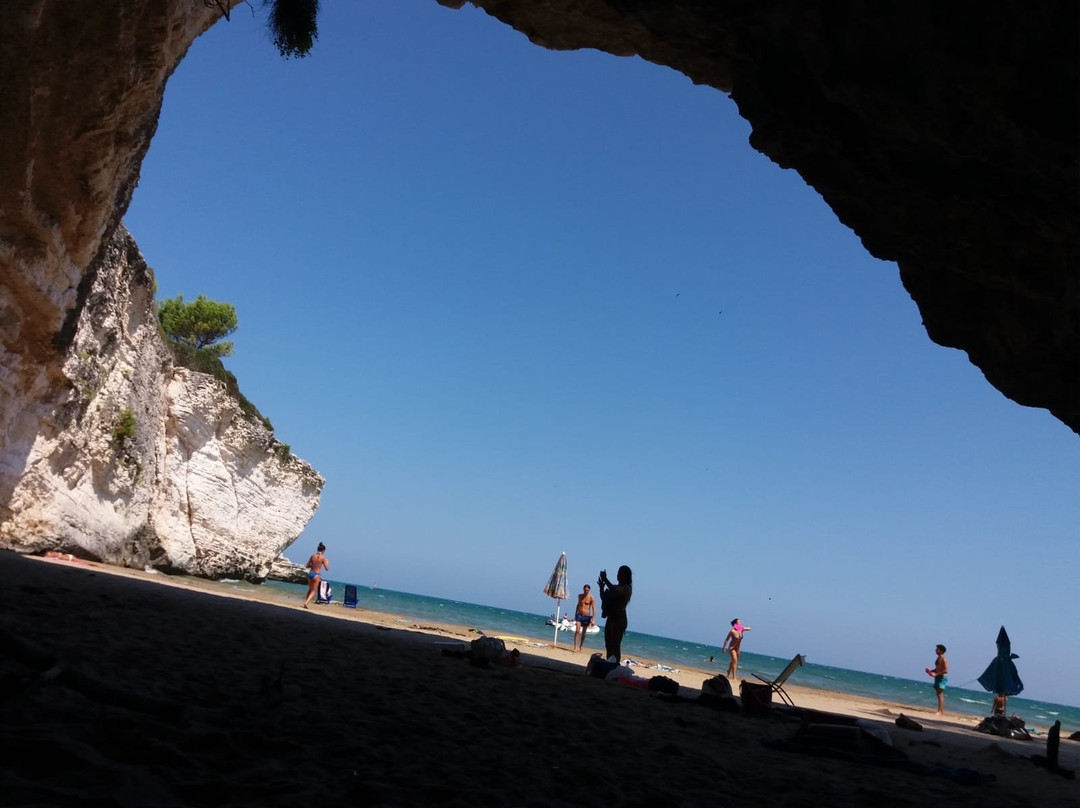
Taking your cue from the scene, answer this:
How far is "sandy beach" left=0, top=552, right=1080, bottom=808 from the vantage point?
99.3 inches

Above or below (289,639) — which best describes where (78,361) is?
above

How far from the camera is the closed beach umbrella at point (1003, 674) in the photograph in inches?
535

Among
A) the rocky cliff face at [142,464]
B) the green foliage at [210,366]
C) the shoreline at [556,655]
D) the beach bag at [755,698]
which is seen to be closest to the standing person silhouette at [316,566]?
the shoreline at [556,655]

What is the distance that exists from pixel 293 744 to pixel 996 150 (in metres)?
5.41

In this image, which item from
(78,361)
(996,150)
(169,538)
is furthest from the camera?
(169,538)

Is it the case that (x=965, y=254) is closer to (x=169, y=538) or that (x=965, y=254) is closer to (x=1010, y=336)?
(x=1010, y=336)

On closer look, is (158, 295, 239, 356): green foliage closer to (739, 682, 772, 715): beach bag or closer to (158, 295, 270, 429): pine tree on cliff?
(158, 295, 270, 429): pine tree on cliff

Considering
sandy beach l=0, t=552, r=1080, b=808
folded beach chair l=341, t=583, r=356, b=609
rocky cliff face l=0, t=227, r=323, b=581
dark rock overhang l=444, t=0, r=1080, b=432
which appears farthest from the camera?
folded beach chair l=341, t=583, r=356, b=609

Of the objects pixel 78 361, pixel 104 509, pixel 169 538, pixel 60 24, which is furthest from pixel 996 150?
pixel 169 538

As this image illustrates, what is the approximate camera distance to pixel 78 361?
14469 millimetres

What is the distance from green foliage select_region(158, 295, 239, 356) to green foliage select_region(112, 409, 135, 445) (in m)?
19.2

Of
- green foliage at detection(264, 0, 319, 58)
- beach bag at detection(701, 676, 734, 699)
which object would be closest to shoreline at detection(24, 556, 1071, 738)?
beach bag at detection(701, 676, 734, 699)

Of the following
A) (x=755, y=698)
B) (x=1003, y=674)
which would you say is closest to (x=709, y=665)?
(x=1003, y=674)

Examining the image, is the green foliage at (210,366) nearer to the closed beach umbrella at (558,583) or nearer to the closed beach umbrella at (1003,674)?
the closed beach umbrella at (558,583)
